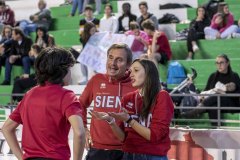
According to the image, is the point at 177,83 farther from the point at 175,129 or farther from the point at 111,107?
the point at 111,107

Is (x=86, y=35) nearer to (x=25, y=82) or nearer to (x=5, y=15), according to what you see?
(x=25, y=82)

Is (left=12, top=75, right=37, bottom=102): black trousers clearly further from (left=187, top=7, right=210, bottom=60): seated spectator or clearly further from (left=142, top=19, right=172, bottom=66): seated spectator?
(left=187, top=7, right=210, bottom=60): seated spectator

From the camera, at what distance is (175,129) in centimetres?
875

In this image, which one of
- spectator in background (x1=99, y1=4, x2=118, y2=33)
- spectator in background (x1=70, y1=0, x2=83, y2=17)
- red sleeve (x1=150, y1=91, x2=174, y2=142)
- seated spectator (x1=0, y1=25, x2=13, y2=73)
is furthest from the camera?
spectator in background (x1=70, y1=0, x2=83, y2=17)

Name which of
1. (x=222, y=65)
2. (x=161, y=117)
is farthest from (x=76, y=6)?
(x=161, y=117)

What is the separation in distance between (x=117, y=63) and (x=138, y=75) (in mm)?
690

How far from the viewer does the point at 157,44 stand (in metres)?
14.0

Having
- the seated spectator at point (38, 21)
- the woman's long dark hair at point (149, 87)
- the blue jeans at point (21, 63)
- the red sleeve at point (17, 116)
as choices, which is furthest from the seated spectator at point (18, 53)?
the red sleeve at point (17, 116)

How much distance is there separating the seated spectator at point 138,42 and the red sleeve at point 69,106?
→ 8116 millimetres

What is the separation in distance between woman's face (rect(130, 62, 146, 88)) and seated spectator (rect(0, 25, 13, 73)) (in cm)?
1024

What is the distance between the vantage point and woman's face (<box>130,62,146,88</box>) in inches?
236

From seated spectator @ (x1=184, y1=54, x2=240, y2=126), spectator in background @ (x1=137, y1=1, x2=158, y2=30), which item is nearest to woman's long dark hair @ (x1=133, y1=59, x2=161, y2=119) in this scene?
seated spectator @ (x1=184, y1=54, x2=240, y2=126)

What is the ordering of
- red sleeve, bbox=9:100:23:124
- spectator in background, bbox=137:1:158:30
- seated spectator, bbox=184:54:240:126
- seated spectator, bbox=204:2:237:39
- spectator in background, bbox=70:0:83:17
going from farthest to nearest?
1. spectator in background, bbox=70:0:83:17
2. spectator in background, bbox=137:1:158:30
3. seated spectator, bbox=204:2:237:39
4. seated spectator, bbox=184:54:240:126
5. red sleeve, bbox=9:100:23:124

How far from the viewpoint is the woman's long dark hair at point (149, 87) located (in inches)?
234
